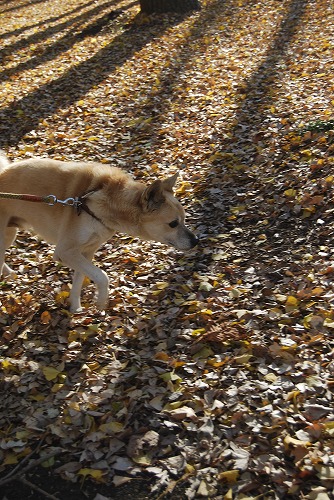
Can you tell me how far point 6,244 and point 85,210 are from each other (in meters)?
1.20

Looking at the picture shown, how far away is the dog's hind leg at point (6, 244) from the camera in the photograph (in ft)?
18.2

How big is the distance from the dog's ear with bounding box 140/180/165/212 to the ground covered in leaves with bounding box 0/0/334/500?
43.2 inches

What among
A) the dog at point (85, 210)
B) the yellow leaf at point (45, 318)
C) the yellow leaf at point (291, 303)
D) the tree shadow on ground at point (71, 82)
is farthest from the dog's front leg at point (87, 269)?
the tree shadow on ground at point (71, 82)

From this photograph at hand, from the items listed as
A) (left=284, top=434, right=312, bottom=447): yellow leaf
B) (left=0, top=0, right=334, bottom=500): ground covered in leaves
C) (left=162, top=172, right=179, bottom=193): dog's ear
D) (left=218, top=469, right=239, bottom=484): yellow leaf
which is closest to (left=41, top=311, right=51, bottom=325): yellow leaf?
(left=0, top=0, right=334, bottom=500): ground covered in leaves

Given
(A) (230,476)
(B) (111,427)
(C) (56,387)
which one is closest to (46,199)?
(C) (56,387)

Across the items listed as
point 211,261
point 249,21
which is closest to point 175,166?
point 211,261

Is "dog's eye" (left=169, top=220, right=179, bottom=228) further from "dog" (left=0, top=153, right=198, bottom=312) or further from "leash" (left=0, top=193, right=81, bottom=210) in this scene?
"leash" (left=0, top=193, right=81, bottom=210)

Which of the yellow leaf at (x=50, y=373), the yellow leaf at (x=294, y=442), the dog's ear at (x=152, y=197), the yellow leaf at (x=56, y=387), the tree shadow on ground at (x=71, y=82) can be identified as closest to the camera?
the yellow leaf at (x=294, y=442)

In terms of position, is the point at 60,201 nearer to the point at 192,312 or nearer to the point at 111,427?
the point at 192,312

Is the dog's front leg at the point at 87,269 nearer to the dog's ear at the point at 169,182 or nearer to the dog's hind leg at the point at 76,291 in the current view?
the dog's hind leg at the point at 76,291

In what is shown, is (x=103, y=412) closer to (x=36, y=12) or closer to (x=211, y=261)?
(x=211, y=261)

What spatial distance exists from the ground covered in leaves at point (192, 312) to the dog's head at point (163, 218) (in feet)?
2.20

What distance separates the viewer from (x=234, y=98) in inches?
413

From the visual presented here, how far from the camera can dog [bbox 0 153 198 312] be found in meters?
5.19
